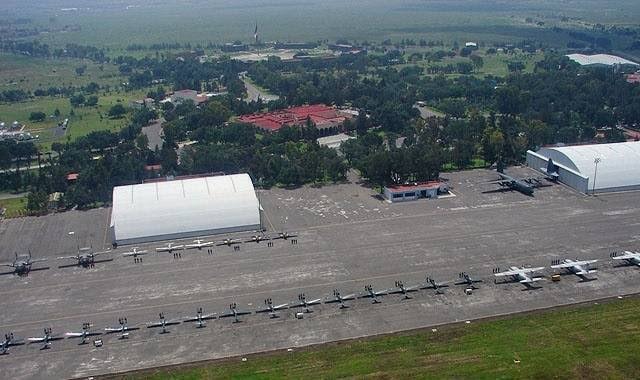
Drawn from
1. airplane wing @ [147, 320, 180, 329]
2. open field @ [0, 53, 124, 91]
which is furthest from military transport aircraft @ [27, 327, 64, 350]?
open field @ [0, 53, 124, 91]

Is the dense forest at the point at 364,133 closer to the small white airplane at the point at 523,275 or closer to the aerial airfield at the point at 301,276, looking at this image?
the aerial airfield at the point at 301,276

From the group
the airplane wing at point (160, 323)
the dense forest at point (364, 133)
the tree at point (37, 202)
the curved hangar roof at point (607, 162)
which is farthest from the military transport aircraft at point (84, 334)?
the curved hangar roof at point (607, 162)

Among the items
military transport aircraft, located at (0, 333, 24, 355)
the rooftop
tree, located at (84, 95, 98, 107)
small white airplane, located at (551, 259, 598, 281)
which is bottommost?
military transport aircraft, located at (0, 333, 24, 355)

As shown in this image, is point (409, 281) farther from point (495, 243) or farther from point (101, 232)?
point (101, 232)

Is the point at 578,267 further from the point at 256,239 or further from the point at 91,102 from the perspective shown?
the point at 91,102

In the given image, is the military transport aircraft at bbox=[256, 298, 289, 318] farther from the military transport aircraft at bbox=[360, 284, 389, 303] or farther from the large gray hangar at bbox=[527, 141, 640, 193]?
the large gray hangar at bbox=[527, 141, 640, 193]

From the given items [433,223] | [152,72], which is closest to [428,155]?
[433,223]

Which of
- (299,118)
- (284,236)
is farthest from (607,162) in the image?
(299,118)
